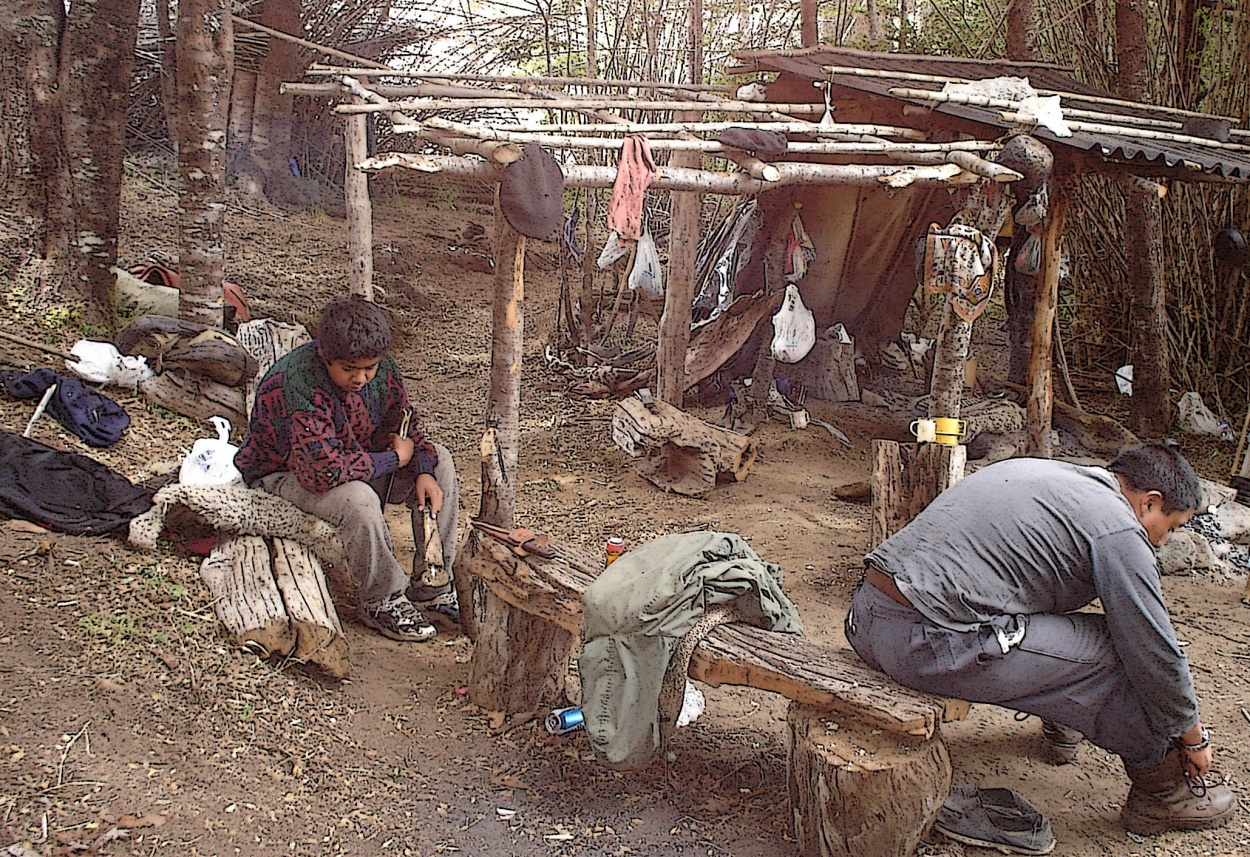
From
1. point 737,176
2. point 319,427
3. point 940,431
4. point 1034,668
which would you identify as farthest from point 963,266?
point 319,427

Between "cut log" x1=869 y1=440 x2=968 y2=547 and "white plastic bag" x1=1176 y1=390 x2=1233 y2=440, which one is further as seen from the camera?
"white plastic bag" x1=1176 y1=390 x2=1233 y2=440

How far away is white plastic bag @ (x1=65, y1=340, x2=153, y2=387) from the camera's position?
17.8ft

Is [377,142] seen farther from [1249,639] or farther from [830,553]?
[1249,639]

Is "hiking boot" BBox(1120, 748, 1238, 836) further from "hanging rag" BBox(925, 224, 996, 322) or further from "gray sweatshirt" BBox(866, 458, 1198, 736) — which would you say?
"hanging rag" BBox(925, 224, 996, 322)

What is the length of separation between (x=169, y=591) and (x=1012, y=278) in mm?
6371

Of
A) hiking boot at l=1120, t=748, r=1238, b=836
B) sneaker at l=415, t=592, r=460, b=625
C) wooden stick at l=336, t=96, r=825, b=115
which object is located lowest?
hiking boot at l=1120, t=748, r=1238, b=836

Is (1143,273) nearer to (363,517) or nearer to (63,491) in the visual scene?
(363,517)

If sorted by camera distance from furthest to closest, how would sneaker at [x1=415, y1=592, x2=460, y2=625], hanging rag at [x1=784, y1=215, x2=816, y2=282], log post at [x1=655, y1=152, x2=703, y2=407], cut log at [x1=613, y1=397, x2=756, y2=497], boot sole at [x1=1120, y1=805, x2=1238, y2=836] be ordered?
hanging rag at [x1=784, y1=215, x2=816, y2=282]
log post at [x1=655, y1=152, x2=703, y2=407]
cut log at [x1=613, y1=397, x2=756, y2=497]
sneaker at [x1=415, y1=592, x2=460, y2=625]
boot sole at [x1=1120, y1=805, x2=1238, y2=836]

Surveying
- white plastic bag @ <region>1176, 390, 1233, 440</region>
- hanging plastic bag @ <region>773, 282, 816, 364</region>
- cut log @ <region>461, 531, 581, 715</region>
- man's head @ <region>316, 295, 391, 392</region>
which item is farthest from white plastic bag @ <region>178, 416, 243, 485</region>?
white plastic bag @ <region>1176, 390, 1233, 440</region>

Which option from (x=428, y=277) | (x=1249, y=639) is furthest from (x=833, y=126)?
(x=428, y=277)

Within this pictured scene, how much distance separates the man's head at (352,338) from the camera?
3.50 metres

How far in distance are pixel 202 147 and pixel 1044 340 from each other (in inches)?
213

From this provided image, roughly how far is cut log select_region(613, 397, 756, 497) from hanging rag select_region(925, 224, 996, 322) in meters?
2.03

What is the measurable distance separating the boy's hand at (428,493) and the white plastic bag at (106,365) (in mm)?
2521
